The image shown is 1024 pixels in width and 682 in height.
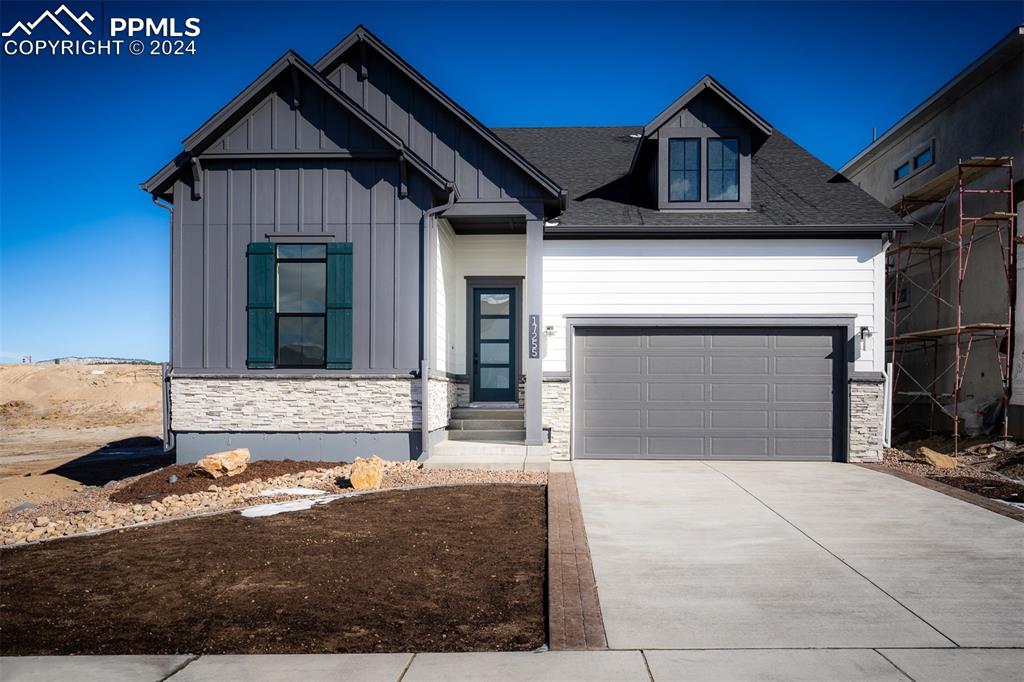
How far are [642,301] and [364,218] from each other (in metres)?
5.06

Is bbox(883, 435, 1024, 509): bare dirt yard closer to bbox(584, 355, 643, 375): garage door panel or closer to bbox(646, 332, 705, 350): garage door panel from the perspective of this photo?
bbox(646, 332, 705, 350): garage door panel

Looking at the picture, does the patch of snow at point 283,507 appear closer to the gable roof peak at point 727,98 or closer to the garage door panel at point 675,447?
the garage door panel at point 675,447

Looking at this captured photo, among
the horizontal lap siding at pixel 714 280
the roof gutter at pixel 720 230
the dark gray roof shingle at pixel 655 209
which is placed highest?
the dark gray roof shingle at pixel 655 209

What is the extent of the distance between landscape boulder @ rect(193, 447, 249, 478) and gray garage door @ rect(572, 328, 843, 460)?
18.6ft

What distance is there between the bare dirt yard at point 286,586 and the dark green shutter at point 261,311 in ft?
14.7

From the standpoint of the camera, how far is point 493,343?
572 inches

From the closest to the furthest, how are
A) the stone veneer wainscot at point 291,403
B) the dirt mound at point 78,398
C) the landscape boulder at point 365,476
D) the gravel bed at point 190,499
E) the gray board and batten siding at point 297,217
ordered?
the gravel bed at point 190,499, the landscape boulder at point 365,476, the stone veneer wainscot at point 291,403, the gray board and batten siding at point 297,217, the dirt mound at point 78,398

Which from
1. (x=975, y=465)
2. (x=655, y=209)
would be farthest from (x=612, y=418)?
(x=975, y=465)

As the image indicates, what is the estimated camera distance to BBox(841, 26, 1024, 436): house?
14258 mm

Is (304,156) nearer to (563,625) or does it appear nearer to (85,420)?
(563,625)

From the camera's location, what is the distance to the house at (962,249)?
46.8ft

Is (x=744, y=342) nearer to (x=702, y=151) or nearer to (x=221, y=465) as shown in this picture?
(x=702, y=151)

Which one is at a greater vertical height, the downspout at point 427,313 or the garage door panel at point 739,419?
the downspout at point 427,313

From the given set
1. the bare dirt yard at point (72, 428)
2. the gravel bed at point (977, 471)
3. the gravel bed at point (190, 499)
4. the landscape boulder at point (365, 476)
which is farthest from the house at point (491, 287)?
the bare dirt yard at point (72, 428)
